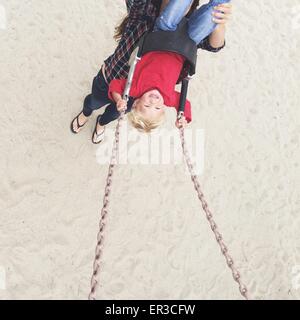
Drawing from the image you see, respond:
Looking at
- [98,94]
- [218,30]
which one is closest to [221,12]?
[218,30]

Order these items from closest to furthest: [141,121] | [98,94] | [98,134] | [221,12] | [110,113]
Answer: [221,12] < [141,121] < [98,94] < [110,113] < [98,134]

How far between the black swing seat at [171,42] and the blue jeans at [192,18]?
2cm

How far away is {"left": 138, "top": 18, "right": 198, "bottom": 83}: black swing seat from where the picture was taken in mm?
1505

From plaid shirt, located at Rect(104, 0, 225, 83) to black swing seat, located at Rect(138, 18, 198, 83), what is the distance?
117 mm

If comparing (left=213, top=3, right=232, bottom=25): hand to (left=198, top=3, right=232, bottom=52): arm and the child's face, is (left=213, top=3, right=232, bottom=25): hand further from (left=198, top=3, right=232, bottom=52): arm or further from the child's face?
the child's face

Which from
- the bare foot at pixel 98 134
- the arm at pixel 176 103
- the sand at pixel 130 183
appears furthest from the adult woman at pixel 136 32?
the sand at pixel 130 183

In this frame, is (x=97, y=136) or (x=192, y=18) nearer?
(x=192, y=18)

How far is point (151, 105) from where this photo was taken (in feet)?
4.96

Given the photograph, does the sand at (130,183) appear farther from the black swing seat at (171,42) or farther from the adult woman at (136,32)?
the black swing seat at (171,42)

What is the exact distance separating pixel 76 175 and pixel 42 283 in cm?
62

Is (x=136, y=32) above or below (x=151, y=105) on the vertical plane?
above

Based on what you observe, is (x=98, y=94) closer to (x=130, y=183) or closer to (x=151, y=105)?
(x=151, y=105)

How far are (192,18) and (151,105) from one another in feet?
1.16

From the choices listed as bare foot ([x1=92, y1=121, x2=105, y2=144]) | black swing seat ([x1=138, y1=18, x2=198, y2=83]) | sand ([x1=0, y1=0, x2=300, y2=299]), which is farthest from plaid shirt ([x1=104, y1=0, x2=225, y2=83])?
sand ([x1=0, y1=0, x2=300, y2=299])
